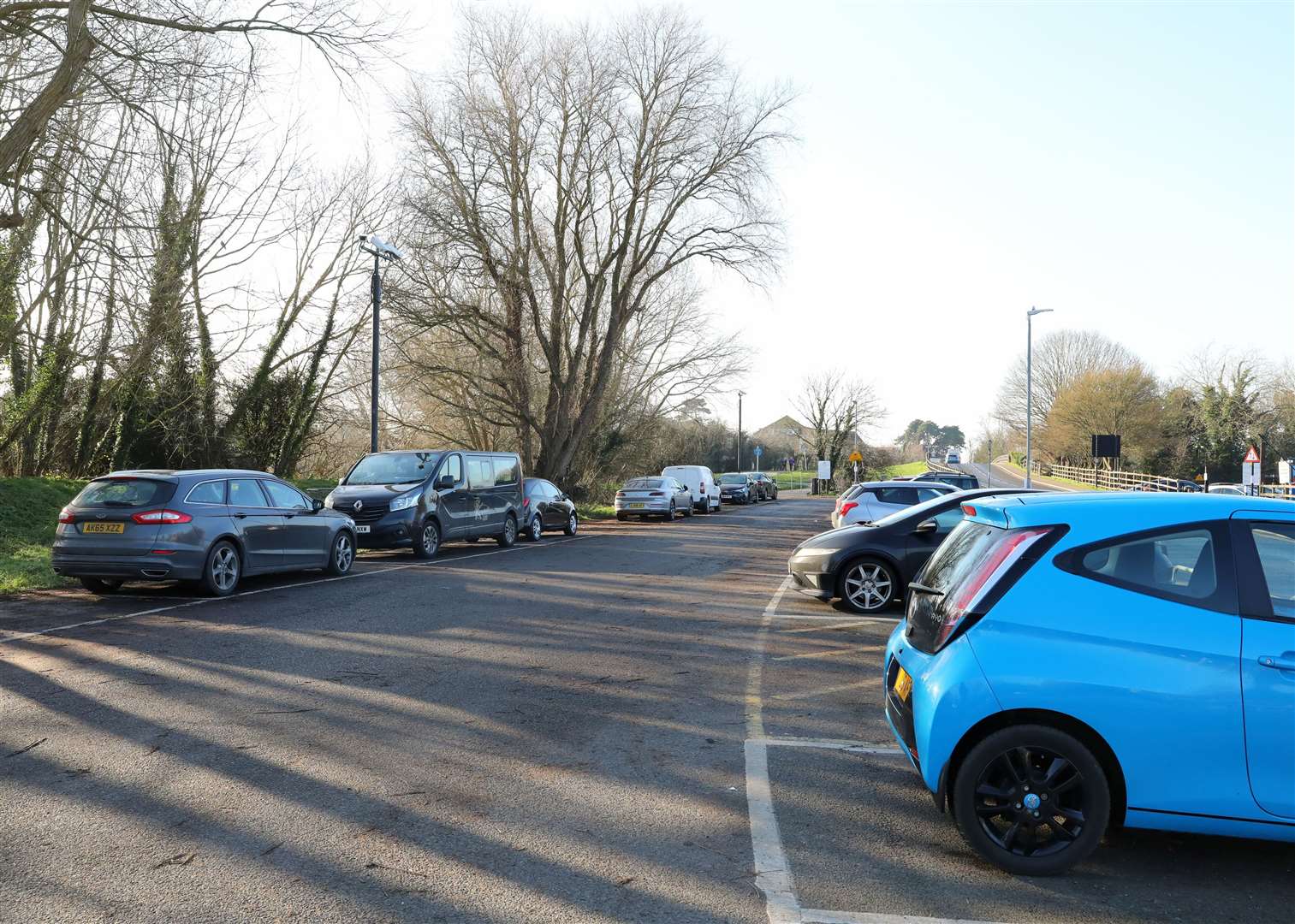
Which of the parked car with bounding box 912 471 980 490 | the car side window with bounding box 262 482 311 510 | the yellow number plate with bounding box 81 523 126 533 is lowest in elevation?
the yellow number plate with bounding box 81 523 126 533

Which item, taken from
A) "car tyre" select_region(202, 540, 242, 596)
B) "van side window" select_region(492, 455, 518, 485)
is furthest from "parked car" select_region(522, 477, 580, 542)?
"car tyre" select_region(202, 540, 242, 596)

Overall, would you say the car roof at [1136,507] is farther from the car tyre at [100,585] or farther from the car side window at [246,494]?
the car tyre at [100,585]

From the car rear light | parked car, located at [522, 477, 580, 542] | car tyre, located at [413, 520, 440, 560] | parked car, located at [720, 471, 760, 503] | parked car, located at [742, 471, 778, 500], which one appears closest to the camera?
the car rear light

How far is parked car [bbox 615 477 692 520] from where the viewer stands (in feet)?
110

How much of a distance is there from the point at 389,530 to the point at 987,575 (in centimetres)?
1364

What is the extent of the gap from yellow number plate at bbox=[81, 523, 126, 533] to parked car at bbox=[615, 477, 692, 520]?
2314 centimetres

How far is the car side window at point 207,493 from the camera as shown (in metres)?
11.5

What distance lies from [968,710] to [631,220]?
106 ft

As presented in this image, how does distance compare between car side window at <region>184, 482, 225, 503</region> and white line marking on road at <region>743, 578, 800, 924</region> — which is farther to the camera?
car side window at <region>184, 482, 225, 503</region>

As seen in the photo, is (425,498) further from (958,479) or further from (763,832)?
(958,479)

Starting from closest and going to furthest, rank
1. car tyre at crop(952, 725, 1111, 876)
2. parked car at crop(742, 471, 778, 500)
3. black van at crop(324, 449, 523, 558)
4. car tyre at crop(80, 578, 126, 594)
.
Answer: car tyre at crop(952, 725, 1111, 876), car tyre at crop(80, 578, 126, 594), black van at crop(324, 449, 523, 558), parked car at crop(742, 471, 778, 500)

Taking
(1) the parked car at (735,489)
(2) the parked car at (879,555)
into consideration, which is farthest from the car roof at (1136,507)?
(1) the parked car at (735,489)

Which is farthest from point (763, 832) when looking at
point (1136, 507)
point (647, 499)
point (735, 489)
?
point (735, 489)

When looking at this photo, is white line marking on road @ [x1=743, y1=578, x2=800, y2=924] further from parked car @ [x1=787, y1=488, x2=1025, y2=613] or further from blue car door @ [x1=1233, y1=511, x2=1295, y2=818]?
parked car @ [x1=787, y1=488, x2=1025, y2=613]
